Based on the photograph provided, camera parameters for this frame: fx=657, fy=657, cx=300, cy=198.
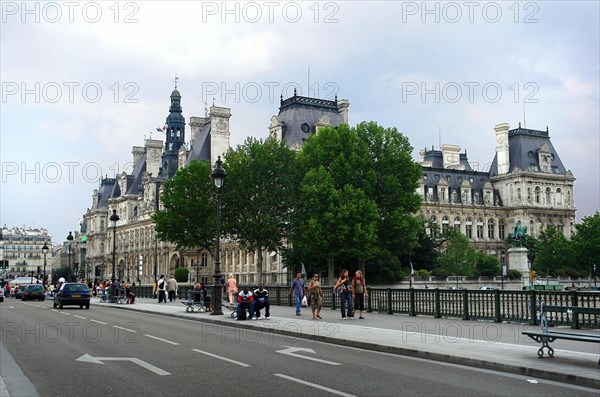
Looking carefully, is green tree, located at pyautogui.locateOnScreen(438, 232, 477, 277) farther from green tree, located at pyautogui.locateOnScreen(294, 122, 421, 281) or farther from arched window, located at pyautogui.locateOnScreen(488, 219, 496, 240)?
arched window, located at pyautogui.locateOnScreen(488, 219, 496, 240)

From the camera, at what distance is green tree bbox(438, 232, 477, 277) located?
8119cm

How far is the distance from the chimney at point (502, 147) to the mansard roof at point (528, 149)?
2.71 ft

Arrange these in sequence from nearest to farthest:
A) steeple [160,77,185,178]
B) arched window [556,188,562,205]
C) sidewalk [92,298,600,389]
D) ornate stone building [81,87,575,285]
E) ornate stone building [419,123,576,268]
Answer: sidewalk [92,298,600,389], ornate stone building [81,87,575,285], ornate stone building [419,123,576,268], arched window [556,188,562,205], steeple [160,77,185,178]

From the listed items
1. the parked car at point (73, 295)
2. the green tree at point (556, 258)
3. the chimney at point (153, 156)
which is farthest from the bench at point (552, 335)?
the chimney at point (153, 156)

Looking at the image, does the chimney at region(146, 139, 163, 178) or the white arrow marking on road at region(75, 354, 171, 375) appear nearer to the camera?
the white arrow marking on road at region(75, 354, 171, 375)

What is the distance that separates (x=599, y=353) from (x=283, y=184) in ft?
163

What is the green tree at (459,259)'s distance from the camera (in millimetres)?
81188

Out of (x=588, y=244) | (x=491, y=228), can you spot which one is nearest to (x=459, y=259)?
(x=588, y=244)

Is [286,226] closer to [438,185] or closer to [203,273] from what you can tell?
[203,273]

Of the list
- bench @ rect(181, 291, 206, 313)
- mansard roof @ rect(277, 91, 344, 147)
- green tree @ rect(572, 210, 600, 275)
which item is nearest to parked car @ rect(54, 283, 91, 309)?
bench @ rect(181, 291, 206, 313)

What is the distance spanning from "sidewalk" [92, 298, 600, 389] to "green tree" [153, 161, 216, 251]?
128 ft

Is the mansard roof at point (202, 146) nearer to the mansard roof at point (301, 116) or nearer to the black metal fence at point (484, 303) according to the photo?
the mansard roof at point (301, 116)

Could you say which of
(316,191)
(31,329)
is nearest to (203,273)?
(316,191)

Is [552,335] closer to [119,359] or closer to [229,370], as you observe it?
[229,370]
